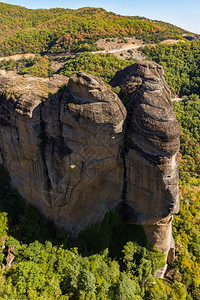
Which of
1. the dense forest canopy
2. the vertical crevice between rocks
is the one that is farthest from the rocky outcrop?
the vertical crevice between rocks

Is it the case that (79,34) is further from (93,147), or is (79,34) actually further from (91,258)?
(91,258)

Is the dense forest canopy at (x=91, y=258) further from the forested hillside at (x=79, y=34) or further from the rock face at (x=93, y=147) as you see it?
the forested hillside at (x=79, y=34)

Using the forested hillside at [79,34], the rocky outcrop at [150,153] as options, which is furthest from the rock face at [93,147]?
the forested hillside at [79,34]

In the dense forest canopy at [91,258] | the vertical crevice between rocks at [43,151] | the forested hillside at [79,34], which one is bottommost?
the dense forest canopy at [91,258]

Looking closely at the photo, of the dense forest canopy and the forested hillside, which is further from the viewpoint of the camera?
the forested hillside

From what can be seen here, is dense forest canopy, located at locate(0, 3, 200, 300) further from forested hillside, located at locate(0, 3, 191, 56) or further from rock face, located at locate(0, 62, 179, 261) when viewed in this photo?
forested hillside, located at locate(0, 3, 191, 56)

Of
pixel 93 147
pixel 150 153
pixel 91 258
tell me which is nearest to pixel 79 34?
pixel 93 147

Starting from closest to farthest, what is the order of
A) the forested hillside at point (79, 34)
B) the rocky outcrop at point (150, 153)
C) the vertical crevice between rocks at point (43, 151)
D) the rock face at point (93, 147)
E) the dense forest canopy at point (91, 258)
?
the rocky outcrop at point (150, 153) → the rock face at point (93, 147) → the dense forest canopy at point (91, 258) → the vertical crevice between rocks at point (43, 151) → the forested hillside at point (79, 34)

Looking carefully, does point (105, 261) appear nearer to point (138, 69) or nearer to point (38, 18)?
point (138, 69)
